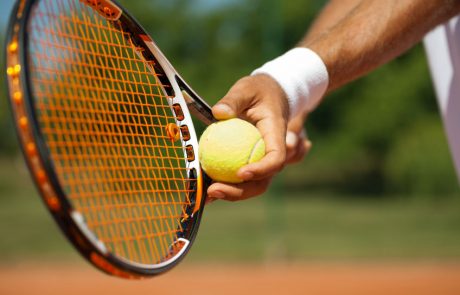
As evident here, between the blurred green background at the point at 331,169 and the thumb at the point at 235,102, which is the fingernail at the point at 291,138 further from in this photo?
the blurred green background at the point at 331,169

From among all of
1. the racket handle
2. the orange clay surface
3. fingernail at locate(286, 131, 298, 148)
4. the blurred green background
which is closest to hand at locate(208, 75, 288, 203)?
the racket handle

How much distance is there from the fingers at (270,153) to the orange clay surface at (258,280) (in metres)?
4.03

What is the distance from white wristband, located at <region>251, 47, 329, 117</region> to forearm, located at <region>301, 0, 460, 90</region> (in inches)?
0.9

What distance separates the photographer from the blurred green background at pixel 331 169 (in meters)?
7.97

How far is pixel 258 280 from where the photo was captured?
5.72 m

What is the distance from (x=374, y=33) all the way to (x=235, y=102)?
39cm

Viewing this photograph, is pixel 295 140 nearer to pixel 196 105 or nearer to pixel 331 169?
pixel 196 105

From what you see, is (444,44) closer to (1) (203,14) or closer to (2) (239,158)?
(2) (239,158)

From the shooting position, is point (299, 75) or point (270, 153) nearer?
point (270, 153)

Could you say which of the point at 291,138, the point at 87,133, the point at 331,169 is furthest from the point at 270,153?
the point at 331,169

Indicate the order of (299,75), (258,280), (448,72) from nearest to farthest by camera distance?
(299,75), (448,72), (258,280)

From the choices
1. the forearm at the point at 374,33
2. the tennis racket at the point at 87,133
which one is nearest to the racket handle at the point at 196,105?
the tennis racket at the point at 87,133

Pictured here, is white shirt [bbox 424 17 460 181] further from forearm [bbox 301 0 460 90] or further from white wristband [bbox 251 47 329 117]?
white wristband [bbox 251 47 329 117]

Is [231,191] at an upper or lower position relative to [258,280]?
upper
